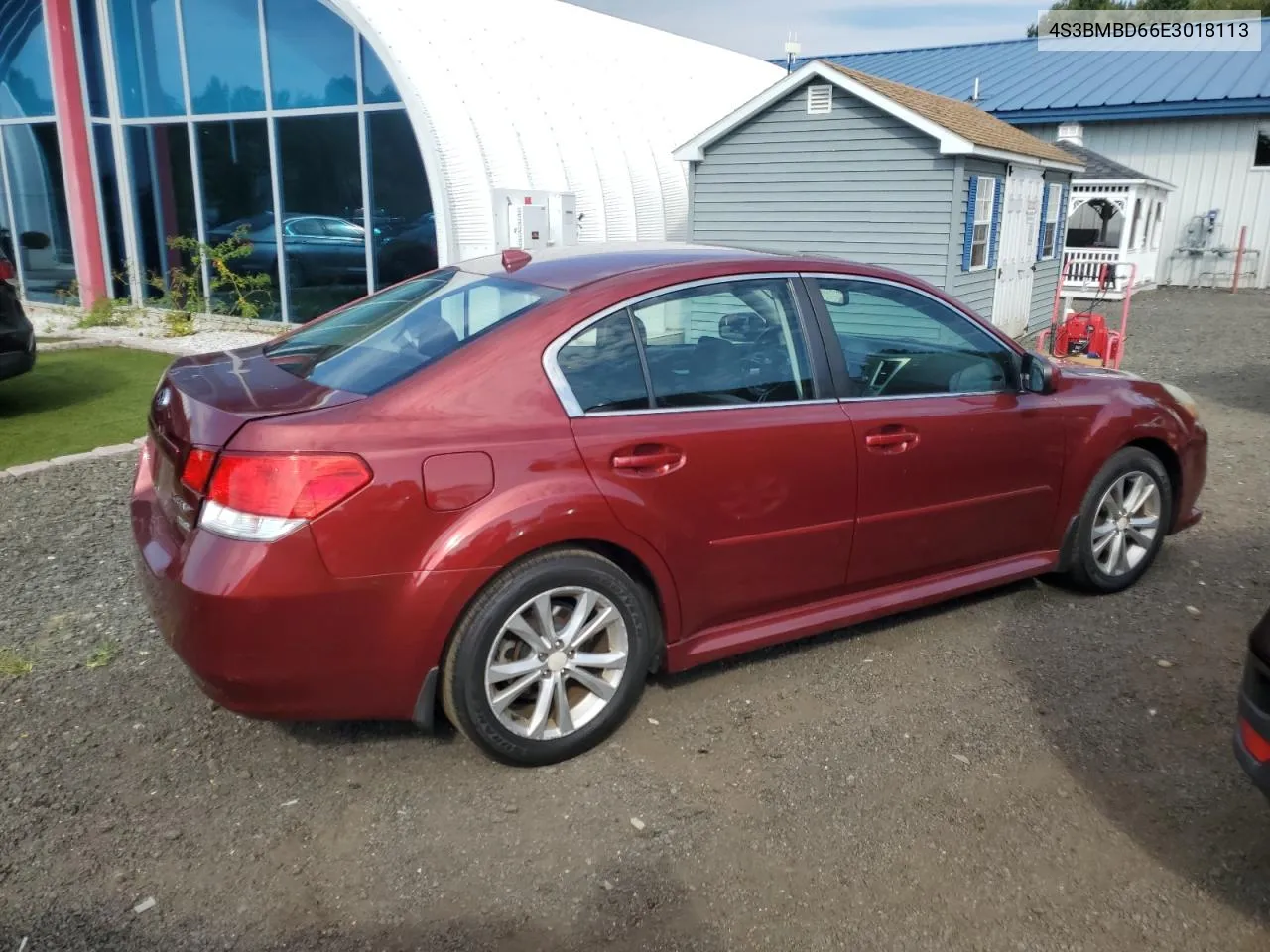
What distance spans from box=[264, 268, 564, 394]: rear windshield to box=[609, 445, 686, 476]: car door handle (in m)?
0.59

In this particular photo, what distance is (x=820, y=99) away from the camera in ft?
39.4

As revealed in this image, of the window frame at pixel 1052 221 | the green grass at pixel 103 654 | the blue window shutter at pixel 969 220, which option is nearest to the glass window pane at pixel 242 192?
the blue window shutter at pixel 969 220

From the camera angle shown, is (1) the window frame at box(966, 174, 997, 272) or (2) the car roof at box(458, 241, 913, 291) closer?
(2) the car roof at box(458, 241, 913, 291)

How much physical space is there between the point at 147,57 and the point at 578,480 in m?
13.3

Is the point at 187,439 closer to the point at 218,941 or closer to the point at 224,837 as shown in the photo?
the point at 224,837

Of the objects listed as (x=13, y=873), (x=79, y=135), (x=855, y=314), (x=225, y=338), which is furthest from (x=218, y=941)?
(x=79, y=135)

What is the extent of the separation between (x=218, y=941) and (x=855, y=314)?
2937 mm

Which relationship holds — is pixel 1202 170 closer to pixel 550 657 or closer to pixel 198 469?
pixel 550 657

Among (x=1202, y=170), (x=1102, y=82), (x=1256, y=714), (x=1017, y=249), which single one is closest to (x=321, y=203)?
(x=1017, y=249)

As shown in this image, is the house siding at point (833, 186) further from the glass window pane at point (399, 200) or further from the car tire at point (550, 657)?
the car tire at point (550, 657)

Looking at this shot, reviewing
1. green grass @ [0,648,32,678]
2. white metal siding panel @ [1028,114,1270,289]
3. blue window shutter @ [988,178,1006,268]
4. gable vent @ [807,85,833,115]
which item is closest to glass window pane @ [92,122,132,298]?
gable vent @ [807,85,833,115]

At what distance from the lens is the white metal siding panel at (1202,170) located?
71.0 feet

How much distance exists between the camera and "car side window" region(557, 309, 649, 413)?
11.0 feet

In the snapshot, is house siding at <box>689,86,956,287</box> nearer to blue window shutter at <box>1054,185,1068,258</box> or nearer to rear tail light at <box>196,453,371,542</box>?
blue window shutter at <box>1054,185,1068,258</box>
